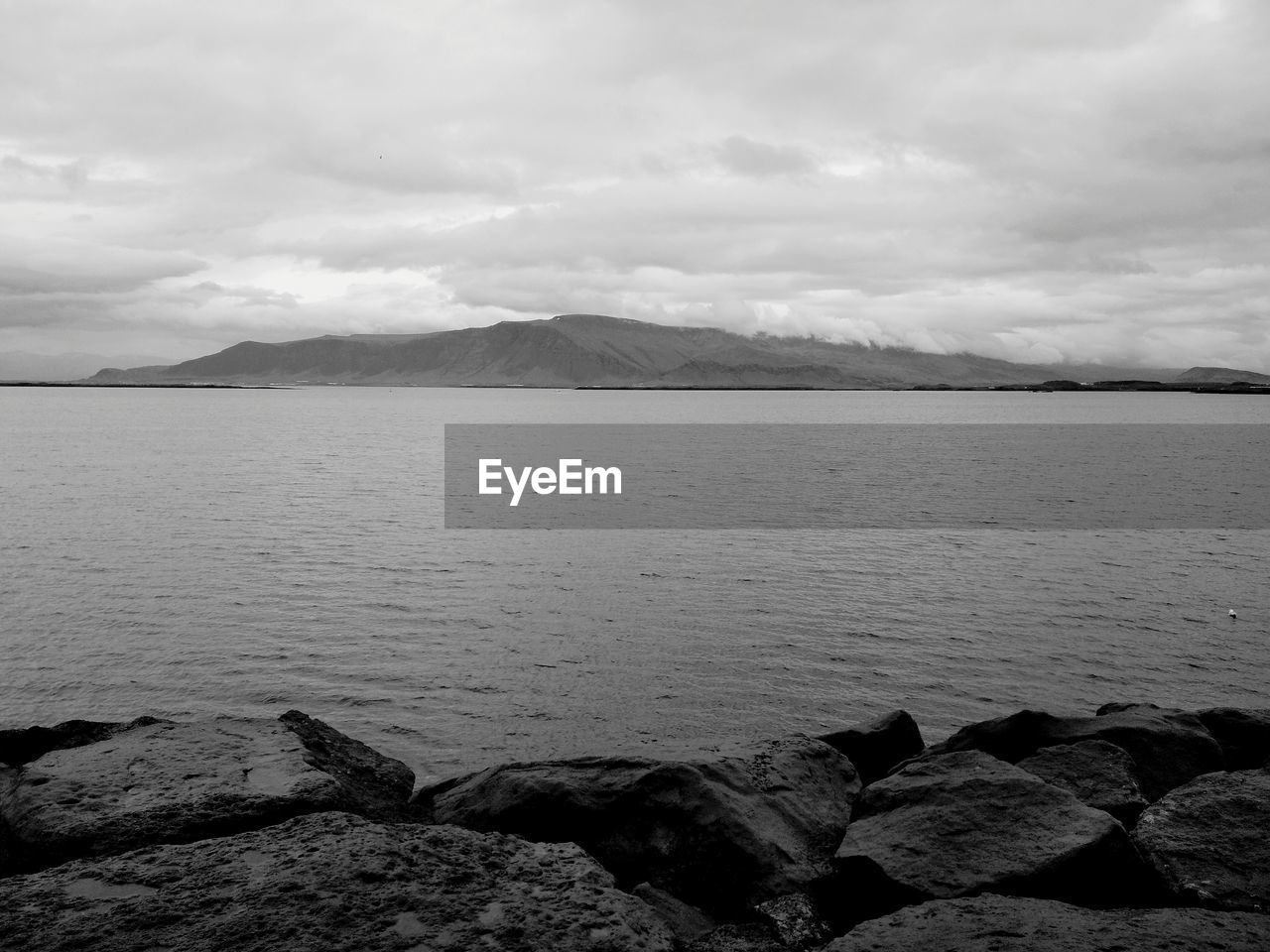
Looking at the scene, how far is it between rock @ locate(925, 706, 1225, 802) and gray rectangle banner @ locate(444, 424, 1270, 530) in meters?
28.4

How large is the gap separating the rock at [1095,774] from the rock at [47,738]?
42.3 feet

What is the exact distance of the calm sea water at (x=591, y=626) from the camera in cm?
1939

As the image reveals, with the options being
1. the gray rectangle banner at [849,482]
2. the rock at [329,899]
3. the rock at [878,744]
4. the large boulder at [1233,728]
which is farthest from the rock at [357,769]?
the gray rectangle banner at [849,482]

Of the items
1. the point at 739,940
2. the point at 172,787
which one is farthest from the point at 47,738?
the point at 739,940

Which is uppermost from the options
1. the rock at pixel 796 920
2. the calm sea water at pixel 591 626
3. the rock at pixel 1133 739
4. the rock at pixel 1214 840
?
the rock at pixel 1214 840

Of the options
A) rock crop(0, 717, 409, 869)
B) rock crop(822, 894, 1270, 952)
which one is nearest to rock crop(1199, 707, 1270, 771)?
rock crop(822, 894, 1270, 952)

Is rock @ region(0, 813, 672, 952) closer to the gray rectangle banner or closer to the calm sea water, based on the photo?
the calm sea water

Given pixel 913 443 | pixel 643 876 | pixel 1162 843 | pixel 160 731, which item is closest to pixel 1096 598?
pixel 1162 843

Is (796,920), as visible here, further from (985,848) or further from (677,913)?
(985,848)

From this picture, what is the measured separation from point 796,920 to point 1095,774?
18.3 feet

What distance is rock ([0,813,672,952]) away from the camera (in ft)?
24.8

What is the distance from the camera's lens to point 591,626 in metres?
25.9

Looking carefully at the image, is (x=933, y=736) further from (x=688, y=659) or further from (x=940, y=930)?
(x=940, y=930)

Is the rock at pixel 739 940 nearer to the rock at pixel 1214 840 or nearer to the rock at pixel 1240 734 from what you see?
the rock at pixel 1214 840
